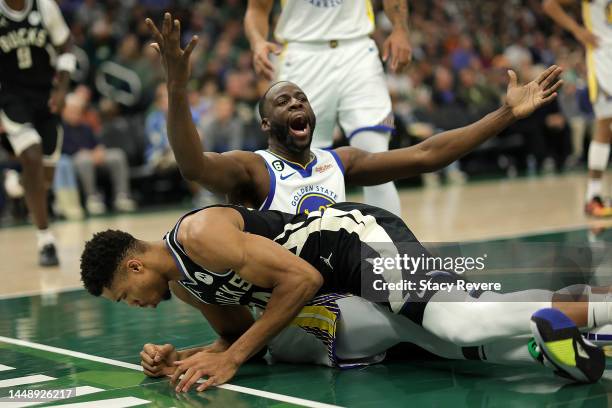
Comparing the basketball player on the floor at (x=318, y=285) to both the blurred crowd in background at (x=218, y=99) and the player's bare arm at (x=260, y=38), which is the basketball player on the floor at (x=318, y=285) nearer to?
the player's bare arm at (x=260, y=38)

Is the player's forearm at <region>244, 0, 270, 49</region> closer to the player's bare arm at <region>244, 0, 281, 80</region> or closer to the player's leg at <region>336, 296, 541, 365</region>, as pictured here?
the player's bare arm at <region>244, 0, 281, 80</region>

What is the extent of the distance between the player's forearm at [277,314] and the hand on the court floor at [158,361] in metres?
0.32

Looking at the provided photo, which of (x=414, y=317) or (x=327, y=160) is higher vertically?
(x=327, y=160)

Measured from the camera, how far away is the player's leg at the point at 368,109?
591 centimetres

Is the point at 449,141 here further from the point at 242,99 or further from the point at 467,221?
the point at 242,99

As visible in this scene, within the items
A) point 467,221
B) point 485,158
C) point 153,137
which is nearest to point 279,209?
point 467,221

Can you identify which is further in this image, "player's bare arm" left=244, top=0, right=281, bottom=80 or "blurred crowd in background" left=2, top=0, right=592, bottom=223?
"blurred crowd in background" left=2, top=0, right=592, bottom=223

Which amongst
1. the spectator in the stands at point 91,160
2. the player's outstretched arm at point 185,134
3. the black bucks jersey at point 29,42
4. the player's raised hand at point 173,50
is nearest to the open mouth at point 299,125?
the player's outstretched arm at point 185,134

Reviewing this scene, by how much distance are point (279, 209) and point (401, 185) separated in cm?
1116

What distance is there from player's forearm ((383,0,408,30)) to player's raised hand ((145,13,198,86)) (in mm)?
2579

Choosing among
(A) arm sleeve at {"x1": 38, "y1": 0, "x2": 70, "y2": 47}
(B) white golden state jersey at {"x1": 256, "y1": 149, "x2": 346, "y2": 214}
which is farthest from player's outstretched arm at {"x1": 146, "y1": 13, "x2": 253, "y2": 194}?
(A) arm sleeve at {"x1": 38, "y1": 0, "x2": 70, "y2": 47}

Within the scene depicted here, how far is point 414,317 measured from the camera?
13.1 feet

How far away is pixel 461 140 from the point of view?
4.65 m

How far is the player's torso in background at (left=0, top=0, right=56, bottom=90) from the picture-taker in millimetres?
7926
